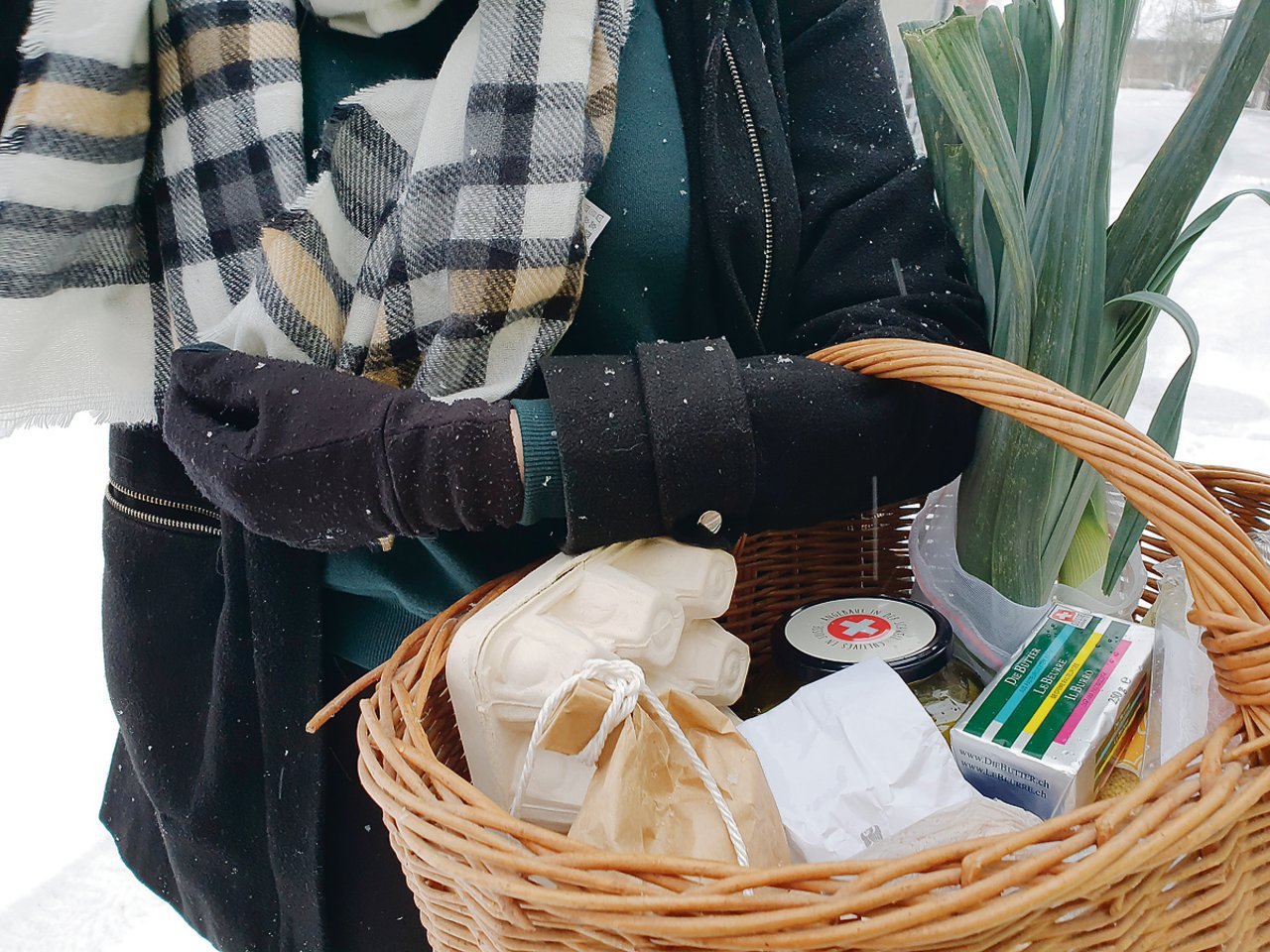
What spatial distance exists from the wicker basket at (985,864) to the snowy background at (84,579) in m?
0.70

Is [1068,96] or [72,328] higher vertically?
[1068,96]

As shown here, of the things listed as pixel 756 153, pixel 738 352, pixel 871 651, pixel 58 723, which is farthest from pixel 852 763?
pixel 58 723

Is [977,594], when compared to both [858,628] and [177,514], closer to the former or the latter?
[858,628]

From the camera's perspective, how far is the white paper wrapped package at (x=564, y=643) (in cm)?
52

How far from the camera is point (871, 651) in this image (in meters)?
0.67

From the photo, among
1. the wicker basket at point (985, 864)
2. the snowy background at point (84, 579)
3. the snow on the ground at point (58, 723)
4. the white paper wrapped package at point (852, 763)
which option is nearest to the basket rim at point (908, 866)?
the wicker basket at point (985, 864)

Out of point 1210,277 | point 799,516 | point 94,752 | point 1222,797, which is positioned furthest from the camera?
point 1210,277

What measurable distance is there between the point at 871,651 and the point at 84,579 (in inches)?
59.3

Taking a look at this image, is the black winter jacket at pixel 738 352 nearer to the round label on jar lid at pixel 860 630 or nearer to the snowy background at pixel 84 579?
the round label on jar lid at pixel 860 630

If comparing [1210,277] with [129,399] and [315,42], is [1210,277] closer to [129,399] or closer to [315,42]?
[315,42]

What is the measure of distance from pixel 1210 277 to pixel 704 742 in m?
1.54

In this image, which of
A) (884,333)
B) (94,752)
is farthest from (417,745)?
(94,752)

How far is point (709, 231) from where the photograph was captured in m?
0.70

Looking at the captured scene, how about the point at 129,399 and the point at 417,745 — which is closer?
the point at 417,745
